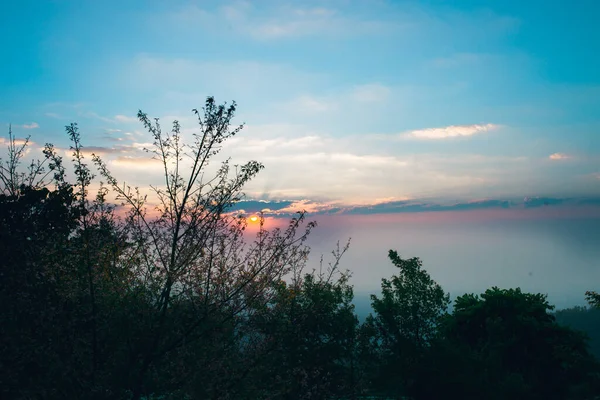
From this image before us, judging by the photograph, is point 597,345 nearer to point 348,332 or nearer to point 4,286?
point 348,332

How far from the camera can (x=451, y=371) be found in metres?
24.0

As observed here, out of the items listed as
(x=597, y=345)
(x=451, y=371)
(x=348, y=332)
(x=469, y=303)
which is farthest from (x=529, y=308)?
(x=597, y=345)

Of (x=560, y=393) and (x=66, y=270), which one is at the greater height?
(x=66, y=270)

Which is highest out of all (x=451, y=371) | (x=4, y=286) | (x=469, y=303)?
(x=4, y=286)

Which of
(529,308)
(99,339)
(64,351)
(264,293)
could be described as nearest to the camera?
(64,351)

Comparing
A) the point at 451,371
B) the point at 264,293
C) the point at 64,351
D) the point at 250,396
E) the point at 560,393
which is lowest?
the point at 560,393

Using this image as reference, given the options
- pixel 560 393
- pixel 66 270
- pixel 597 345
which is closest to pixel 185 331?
pixel 66 270

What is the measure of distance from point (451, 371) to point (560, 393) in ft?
24.1

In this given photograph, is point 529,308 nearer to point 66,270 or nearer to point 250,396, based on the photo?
point 250,396

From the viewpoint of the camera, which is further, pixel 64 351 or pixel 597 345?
pixel 597 345

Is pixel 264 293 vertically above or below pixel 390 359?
above

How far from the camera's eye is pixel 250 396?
7.88m

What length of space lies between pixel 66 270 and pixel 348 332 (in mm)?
19508

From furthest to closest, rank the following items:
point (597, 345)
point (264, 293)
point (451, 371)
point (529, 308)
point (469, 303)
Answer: point (597, 345) → point (469, 303) → point (529, 308) → point (451, 371) → point (264, 293)
